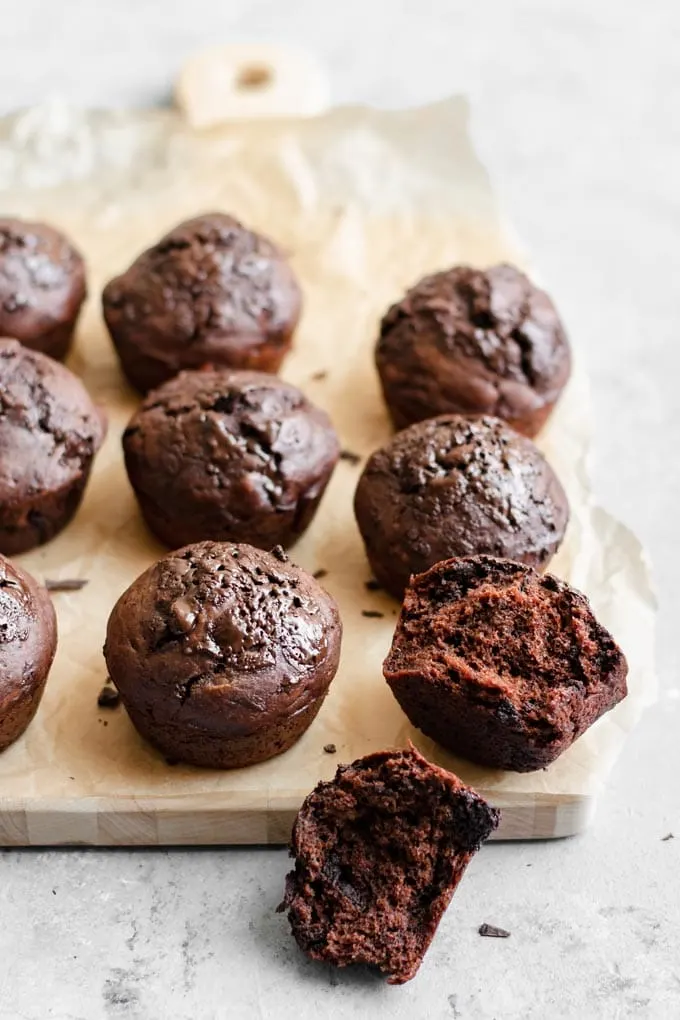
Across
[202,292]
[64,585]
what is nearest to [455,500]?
[64,585]

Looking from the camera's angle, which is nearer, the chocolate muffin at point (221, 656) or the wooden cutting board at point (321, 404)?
the chocolate muffin at point (221, 656)

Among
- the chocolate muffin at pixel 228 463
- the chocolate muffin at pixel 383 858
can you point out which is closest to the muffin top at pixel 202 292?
the chocolate muffin at pixel 228 463

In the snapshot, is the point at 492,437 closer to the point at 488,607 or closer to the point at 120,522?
the point at 488,607

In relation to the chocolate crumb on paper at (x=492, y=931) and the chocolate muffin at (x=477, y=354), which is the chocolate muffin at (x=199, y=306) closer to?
the chocolate muffin at (x=477, y=354)

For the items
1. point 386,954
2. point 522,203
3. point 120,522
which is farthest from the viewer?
point 522,203

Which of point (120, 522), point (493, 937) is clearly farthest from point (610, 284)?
point (493, 937)

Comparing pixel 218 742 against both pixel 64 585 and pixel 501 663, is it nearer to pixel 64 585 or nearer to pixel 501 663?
pixel 501 663
